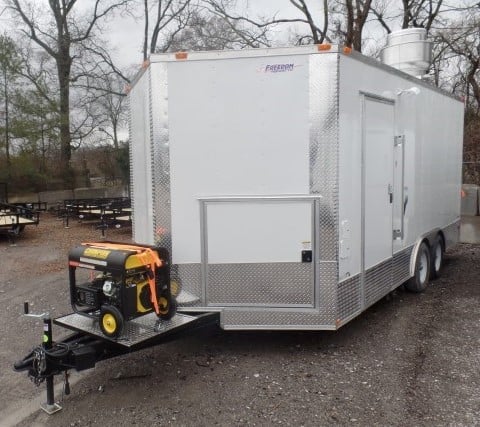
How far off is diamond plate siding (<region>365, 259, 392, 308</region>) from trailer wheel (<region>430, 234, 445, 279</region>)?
2013mm

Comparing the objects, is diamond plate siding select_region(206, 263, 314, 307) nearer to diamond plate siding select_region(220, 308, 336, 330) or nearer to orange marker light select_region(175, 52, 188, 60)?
diamond plate siding select_region(220, 308, 336, 330)

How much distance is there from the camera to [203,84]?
4.21 meters

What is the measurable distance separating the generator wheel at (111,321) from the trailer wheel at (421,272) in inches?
162

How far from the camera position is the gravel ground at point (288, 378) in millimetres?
3463

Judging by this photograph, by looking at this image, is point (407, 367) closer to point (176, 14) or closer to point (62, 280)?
point (62, 280)

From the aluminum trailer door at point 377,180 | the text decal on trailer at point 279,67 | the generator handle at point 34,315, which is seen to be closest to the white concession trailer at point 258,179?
the text decal on trailer at point 279,67

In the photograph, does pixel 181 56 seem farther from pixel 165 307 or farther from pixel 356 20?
pixel 356 20

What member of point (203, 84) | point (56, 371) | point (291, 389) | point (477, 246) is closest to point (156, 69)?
point (203, 84)

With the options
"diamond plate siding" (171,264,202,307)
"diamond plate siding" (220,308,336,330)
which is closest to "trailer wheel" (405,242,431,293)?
"diamond plate siding" (220,308,336,330)

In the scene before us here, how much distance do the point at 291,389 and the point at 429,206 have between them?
12.9 ft

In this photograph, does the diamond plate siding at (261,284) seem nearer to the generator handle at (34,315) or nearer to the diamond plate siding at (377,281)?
the diamond plate siding at (377,281)

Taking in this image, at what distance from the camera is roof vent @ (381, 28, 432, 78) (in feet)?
22.6

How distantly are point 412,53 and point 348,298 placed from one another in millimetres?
4163

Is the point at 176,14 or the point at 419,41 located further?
the point at 176,14
